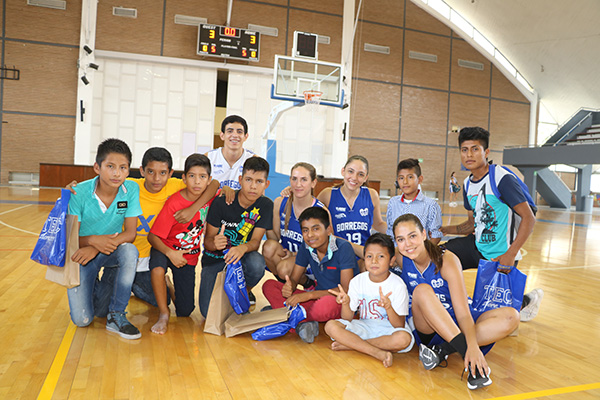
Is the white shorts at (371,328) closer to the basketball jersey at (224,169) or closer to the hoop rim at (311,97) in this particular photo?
the basketball jersey at (224,169)

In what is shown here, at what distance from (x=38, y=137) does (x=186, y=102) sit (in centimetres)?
520

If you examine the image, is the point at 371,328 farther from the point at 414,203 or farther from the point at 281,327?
the point at 414,203

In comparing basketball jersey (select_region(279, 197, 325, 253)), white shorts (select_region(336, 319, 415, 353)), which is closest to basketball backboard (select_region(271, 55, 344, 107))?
basketball jersey (select_region(279, 197, 325, 253))

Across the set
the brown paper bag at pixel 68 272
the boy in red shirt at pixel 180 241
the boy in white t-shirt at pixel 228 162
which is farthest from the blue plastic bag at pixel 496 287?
the brown paper bag at pixel 68 272

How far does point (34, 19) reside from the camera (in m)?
14.8

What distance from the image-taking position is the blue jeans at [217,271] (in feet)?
10.7

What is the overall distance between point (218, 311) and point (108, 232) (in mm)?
925

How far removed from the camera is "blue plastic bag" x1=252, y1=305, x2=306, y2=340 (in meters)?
2.84

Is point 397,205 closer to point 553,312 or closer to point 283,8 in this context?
point 553,312

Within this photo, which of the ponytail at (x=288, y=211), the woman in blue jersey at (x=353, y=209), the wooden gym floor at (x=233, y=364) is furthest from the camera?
the woman in blue jersey at (x=353, y=209)

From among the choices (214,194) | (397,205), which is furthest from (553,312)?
(214,194)

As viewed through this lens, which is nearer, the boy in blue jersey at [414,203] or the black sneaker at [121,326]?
the black sneaker at [121,326]

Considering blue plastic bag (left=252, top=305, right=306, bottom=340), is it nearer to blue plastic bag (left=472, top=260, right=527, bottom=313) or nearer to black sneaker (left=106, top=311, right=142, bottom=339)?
black sneaker (left=106, top=311, right=142, bottom=339)

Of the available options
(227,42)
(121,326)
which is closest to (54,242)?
(121,326)
